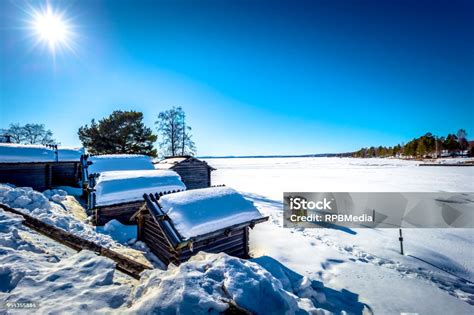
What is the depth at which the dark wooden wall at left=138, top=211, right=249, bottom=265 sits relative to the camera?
27.2 feet

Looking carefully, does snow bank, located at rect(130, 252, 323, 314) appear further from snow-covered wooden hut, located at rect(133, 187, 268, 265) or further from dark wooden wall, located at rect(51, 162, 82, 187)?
dark wooden wall, located at rect(51, 162, 82, 187)

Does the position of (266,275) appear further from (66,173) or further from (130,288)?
(66,173)

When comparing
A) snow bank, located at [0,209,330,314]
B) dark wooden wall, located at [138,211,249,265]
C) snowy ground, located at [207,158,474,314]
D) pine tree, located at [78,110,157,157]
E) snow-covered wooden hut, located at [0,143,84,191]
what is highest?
pine tree, located at [78,110,157,157]

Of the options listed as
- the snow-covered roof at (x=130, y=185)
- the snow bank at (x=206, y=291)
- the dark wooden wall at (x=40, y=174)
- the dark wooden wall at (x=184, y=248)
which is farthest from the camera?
the dark wooden wall at (x=40, y=174)

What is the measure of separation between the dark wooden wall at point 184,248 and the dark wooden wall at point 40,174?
14560 mm

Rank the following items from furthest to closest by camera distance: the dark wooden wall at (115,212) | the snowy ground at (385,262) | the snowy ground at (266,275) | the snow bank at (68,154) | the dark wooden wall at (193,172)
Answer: the snow bank at (68,154), the dark wooden wall at (193,172), the dark wooden wall at (115,212), the snowy ground at (385,262), the snowy ground at (266,275)

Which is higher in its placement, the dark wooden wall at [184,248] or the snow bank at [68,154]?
the snow bank at [68,154]

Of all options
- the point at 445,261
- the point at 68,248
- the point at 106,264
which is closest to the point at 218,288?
the point at 106,264

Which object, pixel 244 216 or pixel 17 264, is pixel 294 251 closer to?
pixel 244 216

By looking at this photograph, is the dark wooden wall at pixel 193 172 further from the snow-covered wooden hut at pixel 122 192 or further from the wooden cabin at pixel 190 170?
the snow-covered wooden hut at pixel 122 192

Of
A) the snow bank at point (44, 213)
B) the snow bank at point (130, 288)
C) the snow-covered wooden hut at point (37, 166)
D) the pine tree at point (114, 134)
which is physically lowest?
the snow bank at point (44, 213)

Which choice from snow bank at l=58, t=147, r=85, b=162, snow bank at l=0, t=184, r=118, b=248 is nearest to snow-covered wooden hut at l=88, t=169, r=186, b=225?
snow bank at l=0, t=184, r=118, b=248

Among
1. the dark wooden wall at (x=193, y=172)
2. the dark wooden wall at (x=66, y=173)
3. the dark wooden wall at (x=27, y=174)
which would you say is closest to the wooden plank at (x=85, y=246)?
the dark wooden wall at (x=193, y=172)

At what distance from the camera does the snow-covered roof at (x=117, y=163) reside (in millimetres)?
18750
